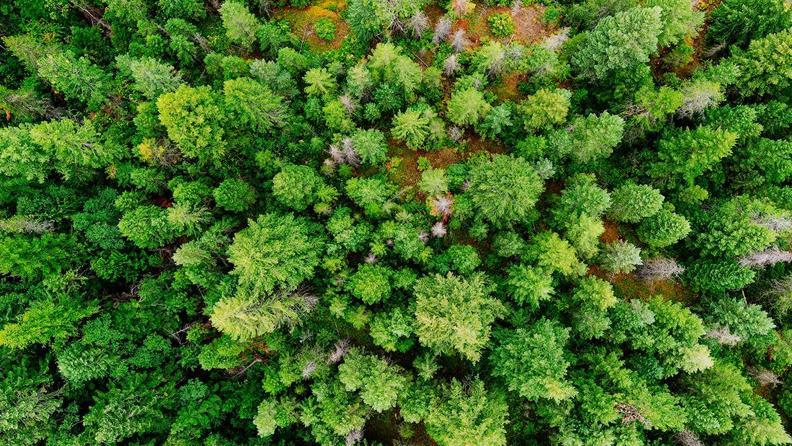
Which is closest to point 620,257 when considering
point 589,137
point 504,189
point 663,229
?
point 663,229

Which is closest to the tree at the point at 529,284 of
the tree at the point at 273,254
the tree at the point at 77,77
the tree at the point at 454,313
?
the tree at the point at 454,313

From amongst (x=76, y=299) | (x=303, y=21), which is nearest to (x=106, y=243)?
(x=76, y=299)

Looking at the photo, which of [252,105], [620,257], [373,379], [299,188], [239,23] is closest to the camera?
[373,379]

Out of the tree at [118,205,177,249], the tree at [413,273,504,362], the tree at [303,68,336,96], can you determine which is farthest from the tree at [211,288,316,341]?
the tree at [303,68,336,96]

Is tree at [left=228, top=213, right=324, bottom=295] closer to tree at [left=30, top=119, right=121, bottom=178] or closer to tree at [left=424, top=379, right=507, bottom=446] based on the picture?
tree at [left=424, top=379, right=507, bottom=446]

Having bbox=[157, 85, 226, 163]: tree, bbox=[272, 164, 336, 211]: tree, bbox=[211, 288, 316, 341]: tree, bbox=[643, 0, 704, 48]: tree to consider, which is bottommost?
bbox=[211, 288, 316, 341]: tree

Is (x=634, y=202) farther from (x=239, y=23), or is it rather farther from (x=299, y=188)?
(x=239, y=23)
